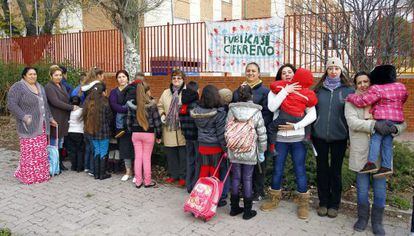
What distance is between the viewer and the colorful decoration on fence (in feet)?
34.4

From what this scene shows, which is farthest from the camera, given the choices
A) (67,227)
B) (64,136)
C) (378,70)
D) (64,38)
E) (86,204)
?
(64,38)

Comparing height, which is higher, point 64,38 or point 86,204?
point 64,38

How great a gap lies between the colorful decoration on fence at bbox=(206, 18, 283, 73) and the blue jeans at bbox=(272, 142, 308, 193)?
19.7ft

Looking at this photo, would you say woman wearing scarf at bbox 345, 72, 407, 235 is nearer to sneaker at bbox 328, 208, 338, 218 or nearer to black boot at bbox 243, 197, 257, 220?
sneaker at bbox 328, 208, 338, 218

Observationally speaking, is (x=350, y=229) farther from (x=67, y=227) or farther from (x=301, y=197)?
(x=67, y=227)

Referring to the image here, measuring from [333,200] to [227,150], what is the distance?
55.7 inches

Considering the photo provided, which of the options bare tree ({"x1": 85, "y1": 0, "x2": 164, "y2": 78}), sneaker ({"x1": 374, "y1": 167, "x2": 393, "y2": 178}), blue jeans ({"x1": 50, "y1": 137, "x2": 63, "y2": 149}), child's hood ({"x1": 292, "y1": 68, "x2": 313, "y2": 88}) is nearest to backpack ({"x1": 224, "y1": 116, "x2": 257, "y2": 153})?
child's hood ({"x1": 292, "y1": 68, "x2": 313, "y2": 88})

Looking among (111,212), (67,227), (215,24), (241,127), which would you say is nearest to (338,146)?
(241,127)

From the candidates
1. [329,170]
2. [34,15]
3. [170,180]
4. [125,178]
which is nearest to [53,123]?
[125,178]

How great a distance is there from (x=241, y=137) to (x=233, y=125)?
0.20 m

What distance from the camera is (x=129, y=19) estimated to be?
881 cm

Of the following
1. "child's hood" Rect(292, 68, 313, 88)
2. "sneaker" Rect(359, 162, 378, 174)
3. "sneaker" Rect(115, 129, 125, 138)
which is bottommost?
"sneaker" Rect(359, 162, 378, 174)

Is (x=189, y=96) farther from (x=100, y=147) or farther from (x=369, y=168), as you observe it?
(x=369, y=168)

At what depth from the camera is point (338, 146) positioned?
461 centimetres
